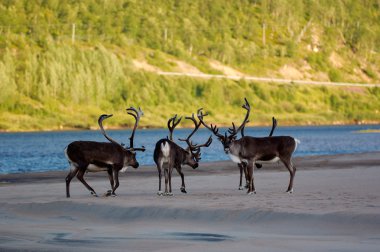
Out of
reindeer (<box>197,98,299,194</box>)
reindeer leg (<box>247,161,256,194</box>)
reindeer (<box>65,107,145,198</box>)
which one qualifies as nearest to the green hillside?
reindeer (<box>65,107,145,198</box>)

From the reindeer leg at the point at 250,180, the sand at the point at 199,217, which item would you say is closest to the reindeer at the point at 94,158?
the sand at the point at 199,217

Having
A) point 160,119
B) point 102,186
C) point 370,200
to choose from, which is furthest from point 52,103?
point 370,200

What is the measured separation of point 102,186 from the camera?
27.5 meters

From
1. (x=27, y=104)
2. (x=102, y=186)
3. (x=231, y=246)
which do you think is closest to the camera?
(x=231, y=246)

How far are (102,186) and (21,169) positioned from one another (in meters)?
17.0

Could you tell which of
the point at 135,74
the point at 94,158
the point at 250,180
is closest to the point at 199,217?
the point at 250,180

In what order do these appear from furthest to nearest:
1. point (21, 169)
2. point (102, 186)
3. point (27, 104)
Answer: point (27, 104)
point (21, 169)
point (102, 186)

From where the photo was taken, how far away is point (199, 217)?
62.3ft

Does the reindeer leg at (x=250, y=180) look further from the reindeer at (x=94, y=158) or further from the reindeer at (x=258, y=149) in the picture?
the reindeer at (x=94, y=158)

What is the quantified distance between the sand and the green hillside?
94740 millimetres

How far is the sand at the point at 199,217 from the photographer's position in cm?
1548

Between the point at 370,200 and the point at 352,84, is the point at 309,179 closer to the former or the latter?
the point at 370,200

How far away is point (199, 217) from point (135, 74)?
126 m

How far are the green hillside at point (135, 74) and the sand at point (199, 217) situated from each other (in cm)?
9474
